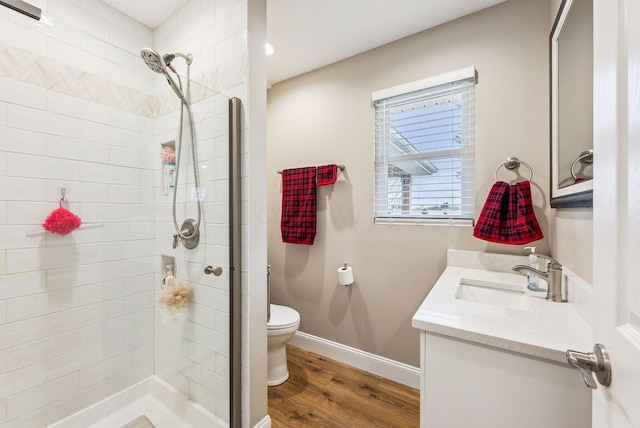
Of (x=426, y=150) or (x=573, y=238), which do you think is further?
(x=426, y=150)

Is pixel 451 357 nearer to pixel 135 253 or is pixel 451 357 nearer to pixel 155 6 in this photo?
pixel 135 253

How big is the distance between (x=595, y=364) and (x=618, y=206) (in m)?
0.31

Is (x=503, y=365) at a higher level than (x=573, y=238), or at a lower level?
lower

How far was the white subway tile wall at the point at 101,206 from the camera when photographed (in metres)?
1.31

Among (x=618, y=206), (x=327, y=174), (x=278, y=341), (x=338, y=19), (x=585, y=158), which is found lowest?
(x=278, y=341)

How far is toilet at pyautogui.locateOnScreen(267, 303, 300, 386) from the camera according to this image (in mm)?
1870

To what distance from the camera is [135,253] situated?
5.58 ft

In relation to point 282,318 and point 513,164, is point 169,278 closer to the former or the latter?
point 282,318

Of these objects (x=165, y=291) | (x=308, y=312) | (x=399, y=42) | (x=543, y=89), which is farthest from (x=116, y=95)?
(x=543, y=89)

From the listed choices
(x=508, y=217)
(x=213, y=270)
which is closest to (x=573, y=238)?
(x=508, y=217)

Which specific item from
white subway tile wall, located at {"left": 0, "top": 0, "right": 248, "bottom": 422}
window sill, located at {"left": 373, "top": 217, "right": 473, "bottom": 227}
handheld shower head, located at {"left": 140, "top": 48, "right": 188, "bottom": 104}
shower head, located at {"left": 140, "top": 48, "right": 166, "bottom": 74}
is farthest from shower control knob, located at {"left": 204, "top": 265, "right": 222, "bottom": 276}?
window sill, located at {"left": 373, "top": 217, "right": 473, "bottom": 227}

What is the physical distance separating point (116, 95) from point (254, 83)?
3.15 feet

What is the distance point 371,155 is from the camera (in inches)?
83.1

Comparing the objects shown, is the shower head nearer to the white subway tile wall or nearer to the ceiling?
the white subway tile wall
